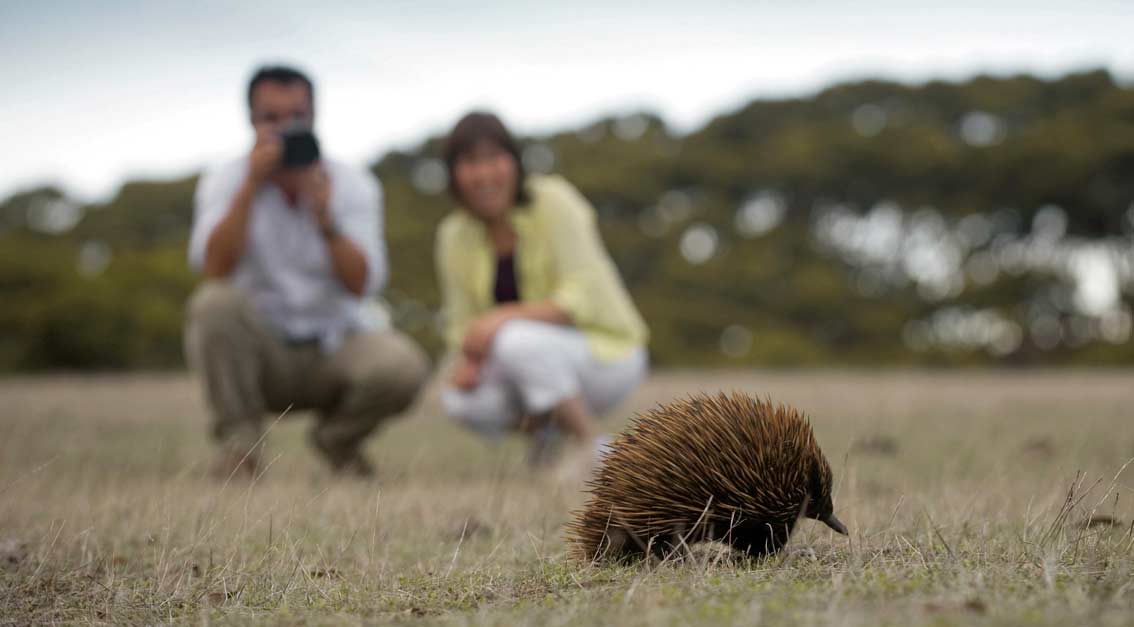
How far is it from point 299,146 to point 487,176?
789 mm

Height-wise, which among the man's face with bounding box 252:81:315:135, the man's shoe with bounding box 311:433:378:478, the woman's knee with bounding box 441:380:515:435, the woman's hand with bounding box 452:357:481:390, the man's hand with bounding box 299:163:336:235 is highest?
the man's face with bounding box 252:81:315:135

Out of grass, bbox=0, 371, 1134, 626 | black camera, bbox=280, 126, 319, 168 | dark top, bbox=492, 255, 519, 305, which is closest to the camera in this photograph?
grass, bbox=0, 371, 1134, 626

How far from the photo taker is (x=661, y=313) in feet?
54.7

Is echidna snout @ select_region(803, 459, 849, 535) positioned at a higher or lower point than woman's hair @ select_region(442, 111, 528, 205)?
lower

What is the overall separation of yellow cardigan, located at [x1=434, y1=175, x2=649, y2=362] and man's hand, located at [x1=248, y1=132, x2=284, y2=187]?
94cm

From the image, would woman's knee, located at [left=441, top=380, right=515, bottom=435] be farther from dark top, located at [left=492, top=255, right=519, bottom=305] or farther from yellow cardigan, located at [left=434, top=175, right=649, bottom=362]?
dark top, located at [left=492, top=255, right=519, bottom=305]

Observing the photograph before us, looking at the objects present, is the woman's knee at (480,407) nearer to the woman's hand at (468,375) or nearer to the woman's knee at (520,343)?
the woman's hand at (468,375)

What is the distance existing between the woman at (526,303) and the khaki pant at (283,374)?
28cm

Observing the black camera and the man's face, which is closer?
the black camera

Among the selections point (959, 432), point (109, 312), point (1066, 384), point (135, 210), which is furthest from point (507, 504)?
point (135, 210)

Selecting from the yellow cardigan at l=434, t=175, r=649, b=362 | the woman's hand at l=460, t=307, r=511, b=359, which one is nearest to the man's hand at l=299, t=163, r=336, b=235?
the yellow cardigan at l=434, t=175, r=649, b=362

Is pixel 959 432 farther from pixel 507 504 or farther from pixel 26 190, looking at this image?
pixel 26 190

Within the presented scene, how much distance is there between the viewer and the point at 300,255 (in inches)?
181

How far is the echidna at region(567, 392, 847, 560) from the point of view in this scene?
6.87ft
